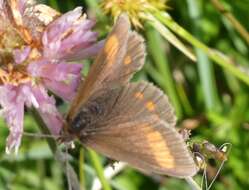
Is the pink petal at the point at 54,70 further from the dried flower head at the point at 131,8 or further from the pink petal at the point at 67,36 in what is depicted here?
the dried flower head at the point at 131,8

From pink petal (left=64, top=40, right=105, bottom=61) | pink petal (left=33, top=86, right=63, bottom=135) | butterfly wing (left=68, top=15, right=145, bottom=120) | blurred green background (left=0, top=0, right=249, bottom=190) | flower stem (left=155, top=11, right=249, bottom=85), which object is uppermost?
butterfly wing (left=68, top=15, right=145, bottom=120)

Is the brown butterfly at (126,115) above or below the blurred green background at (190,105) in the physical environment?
above

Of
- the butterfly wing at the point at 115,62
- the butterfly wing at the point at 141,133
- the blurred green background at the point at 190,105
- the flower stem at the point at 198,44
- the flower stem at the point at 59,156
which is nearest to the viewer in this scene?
the butterfly wing at the point at 141,133

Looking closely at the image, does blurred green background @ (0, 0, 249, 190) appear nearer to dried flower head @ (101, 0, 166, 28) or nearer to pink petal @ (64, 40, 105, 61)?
dried flower head @ (101, 0, 166, 28)

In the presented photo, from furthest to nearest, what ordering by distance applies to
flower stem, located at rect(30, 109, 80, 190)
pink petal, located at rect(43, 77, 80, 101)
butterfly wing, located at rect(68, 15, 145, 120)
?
pink petal, located at rect(43, 77, 80, 101) < flower stem, located at rect(30, 109, 80, 190) < butterfly wing, located at rect(68, 15, 145, 120)

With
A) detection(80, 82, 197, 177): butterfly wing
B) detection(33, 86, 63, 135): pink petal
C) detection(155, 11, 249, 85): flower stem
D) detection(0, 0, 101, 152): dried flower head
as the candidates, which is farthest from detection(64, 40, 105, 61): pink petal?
detection(155, 11, 249, 85): flower stem

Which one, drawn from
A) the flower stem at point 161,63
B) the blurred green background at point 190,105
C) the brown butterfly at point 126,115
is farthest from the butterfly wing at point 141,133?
the flower stem at point 161,63

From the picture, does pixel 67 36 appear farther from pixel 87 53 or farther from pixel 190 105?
pixel 190 105
